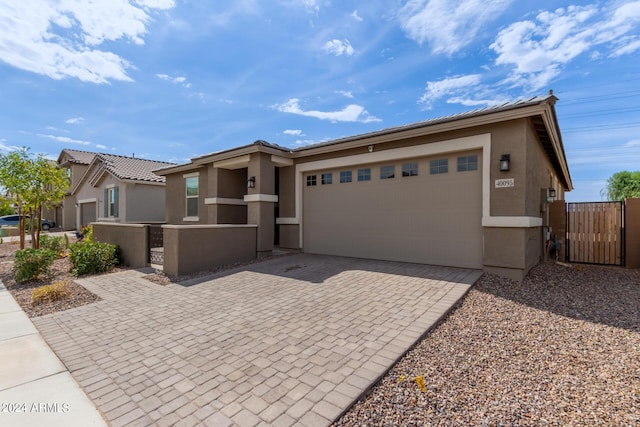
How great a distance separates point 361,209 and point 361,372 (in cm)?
659

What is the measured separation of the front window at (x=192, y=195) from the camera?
1352 centimetres

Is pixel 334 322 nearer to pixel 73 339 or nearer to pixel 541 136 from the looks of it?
pixel 73 339

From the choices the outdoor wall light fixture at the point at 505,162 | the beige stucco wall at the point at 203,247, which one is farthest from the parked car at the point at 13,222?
the outdoor wall light fixture at the point at 505,162

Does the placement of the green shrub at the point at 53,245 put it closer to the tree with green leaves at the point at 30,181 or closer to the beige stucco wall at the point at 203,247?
the tree with green leaves at the point at 30,181

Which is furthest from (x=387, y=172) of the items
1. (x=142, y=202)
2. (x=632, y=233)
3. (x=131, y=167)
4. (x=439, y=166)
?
(x=131, y=167)

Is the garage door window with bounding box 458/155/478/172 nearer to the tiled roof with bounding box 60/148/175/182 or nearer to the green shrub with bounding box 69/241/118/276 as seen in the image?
the green shrub with bounding box 69/241/118/276

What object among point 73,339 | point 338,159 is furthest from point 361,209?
point 73,339

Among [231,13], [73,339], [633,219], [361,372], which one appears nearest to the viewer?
[361,372]

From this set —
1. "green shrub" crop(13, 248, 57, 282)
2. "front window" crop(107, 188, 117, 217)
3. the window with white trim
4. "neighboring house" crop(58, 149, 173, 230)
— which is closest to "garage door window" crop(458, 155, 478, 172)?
"green shrub" crop(13, 248, 57, 282)

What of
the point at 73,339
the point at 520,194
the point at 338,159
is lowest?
the point at 73,339

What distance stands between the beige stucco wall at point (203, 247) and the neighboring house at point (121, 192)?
1011cm

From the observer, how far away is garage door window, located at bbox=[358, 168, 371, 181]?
930cm

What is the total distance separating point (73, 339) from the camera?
424 centimetres

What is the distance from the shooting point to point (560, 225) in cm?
1021
